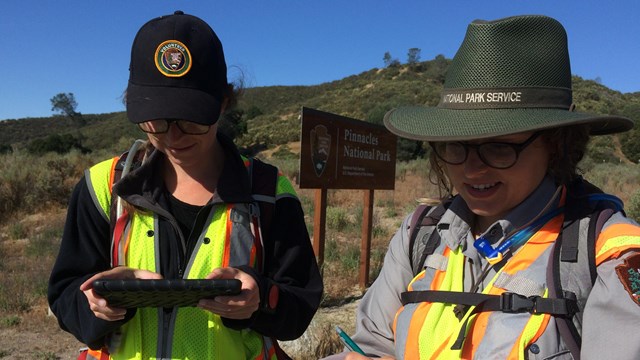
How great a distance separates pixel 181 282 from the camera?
1384 millimetres

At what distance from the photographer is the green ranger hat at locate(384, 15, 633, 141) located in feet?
4.67

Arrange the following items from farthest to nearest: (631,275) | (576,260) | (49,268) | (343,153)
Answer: (49,268)
(343,153)
(576,260)
(631,275)

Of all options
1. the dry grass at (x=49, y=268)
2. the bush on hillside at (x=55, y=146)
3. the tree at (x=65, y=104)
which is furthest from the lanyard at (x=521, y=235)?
the tree at (x=65, y=104)

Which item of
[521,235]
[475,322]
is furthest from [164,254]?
[521,235]

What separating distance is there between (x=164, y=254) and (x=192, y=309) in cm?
20

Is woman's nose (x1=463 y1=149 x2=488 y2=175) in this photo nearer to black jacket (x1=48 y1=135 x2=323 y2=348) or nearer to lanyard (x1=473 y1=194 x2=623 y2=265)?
lanyard (x1=473 y1=194 x2=623 y2=265)

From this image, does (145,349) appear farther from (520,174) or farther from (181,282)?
(520,174)

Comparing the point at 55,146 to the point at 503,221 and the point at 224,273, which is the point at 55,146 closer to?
the point at 224,273

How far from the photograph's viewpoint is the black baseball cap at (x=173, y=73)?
5.44ft

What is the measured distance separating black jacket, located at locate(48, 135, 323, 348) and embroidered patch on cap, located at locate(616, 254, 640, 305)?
3.25 ft

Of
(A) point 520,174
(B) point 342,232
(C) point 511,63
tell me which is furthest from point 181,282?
(B) point 342,232

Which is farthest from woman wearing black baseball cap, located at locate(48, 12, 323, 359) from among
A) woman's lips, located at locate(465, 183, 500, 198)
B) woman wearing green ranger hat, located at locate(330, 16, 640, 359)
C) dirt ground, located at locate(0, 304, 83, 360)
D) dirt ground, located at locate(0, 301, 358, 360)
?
dirt ground, located at locate(0, 304, 83, 360)

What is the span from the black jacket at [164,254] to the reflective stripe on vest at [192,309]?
0.04 meters

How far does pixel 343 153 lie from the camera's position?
5293 millimetres
